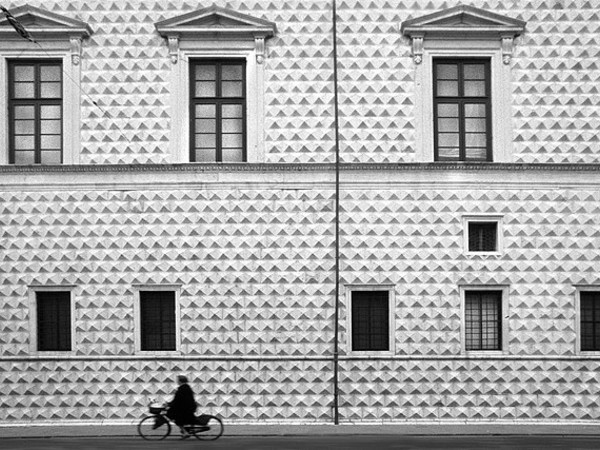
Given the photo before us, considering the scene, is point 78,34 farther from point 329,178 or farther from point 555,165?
point 555,165

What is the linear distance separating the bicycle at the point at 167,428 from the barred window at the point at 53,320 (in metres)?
2.96

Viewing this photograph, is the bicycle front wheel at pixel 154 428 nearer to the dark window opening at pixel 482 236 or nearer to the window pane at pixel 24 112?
the window pane at pixel 24 112

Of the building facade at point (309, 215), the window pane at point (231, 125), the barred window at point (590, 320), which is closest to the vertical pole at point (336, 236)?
the building facade at point (309, 215)

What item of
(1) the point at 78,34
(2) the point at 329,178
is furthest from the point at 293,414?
(1) the point at 78,34

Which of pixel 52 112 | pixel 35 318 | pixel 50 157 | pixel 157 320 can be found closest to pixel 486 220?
pixel 157 320

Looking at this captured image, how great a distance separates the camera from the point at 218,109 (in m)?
25.2

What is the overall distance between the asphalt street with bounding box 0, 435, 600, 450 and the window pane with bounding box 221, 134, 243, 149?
657cm

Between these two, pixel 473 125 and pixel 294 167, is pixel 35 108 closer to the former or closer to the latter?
pixel 294 167

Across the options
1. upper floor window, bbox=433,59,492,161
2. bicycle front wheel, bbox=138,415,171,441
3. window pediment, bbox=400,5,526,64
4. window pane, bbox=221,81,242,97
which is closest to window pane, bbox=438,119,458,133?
upper floor window, bbox=433,59,492,161

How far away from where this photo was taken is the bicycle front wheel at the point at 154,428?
22.1 metres

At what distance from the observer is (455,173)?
2481 cm

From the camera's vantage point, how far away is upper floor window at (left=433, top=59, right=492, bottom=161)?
82.4ft

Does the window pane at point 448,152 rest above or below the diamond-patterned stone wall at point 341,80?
below

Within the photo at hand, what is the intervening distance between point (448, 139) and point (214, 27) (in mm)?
5796
